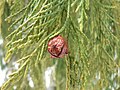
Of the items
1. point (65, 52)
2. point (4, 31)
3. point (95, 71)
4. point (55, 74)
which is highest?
point (65, 52)

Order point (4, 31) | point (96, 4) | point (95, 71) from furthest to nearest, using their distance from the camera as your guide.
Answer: point (4, 31) → point (95, 71) → point (96, 4)

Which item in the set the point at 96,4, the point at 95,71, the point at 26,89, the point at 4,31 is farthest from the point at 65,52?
the point at 26,89

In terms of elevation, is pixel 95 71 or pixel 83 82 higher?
pixel 83 82

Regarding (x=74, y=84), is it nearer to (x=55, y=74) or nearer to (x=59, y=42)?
(x=59, y=42)

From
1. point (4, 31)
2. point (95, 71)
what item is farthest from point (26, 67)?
point (4, 31)

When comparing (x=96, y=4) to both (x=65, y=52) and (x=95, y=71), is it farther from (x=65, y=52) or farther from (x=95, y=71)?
(x=95, y=71)

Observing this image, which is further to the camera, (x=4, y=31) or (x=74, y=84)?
(x=4, y=31)

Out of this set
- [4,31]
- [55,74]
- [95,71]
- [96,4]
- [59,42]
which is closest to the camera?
[59,42]
